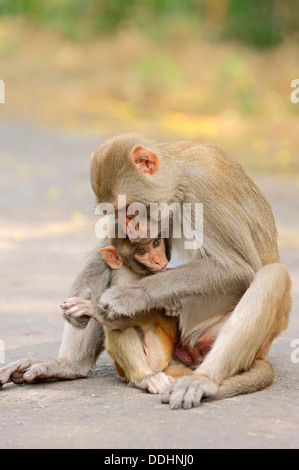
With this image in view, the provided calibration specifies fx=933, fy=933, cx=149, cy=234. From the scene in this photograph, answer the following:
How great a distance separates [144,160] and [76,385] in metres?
1.47

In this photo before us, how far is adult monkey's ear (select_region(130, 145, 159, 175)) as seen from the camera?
5.41 meters

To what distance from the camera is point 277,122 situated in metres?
19.1

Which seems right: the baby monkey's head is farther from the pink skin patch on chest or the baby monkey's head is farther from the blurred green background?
the blurred green background

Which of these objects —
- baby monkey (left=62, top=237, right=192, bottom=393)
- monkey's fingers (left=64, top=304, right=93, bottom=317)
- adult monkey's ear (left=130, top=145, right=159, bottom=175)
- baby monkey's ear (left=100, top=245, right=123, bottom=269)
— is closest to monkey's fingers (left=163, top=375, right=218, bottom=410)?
baby monkey (left=62, top=237, right=192, bottom=393)

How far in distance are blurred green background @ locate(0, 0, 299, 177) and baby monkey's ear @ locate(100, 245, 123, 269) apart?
9.69 m

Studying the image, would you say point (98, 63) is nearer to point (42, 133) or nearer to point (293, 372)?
point (42, 133)

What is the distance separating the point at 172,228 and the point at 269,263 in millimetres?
675

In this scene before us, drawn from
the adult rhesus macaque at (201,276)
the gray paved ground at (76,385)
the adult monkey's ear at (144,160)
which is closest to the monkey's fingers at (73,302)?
the adult rhesus macaque at (201,276)

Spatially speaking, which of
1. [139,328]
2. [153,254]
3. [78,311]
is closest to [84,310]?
[78,311]

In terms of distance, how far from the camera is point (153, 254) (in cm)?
562

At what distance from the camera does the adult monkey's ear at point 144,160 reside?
5410mm

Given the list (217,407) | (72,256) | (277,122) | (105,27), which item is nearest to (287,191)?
(72,256)

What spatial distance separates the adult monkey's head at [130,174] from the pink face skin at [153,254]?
28 cm

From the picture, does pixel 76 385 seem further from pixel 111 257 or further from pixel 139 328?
pixel 111 257
